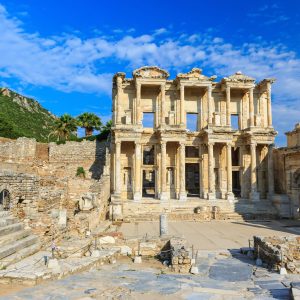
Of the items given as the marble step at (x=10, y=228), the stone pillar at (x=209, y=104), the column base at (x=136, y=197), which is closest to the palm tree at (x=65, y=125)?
the column base at (x=136, y=197)

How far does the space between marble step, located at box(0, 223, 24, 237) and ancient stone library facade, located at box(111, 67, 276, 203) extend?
1690 cm

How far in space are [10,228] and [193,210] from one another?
1856 centimetres

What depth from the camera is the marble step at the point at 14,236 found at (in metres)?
10.6

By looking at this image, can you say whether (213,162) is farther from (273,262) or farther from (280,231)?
(273,262)

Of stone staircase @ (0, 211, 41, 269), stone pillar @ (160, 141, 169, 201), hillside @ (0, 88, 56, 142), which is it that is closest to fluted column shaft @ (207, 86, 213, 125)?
stone pillar @ (160, 141, 169, 201)

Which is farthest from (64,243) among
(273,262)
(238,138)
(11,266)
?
(238,138)

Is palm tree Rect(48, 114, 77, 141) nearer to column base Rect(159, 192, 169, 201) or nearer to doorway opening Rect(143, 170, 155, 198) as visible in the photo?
doorway opening Rect(143, 170, 155, 198)

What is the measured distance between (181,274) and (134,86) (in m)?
24.0

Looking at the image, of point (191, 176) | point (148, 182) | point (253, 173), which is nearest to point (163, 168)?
point (253, 173)

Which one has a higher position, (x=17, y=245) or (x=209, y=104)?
(x=209, y=104)

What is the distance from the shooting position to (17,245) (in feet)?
35.3

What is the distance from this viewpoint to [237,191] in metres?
36.3

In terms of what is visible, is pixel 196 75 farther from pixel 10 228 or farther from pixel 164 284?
pixel 164 284

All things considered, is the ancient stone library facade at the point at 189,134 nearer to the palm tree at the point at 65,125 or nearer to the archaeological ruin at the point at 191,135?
the archaeological ruin at the point at 191,135
